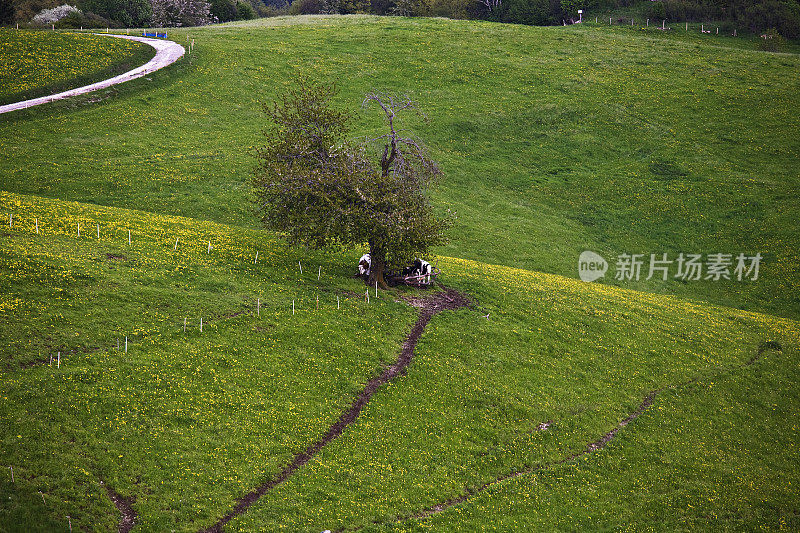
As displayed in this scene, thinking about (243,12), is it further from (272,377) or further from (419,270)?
(272,377)

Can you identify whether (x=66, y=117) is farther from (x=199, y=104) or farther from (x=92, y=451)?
(x=92, y=451)

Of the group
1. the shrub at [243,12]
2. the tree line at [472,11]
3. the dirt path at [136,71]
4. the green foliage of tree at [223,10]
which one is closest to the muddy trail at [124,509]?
the dirt path at [136,71]

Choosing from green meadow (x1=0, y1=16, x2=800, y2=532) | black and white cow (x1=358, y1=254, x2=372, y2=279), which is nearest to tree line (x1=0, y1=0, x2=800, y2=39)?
green meadow (x1=0, y1=16, x2=800, y2=532)

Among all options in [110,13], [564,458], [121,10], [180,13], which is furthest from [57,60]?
[564,458]

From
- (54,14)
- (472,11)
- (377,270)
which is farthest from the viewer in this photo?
(472,11)

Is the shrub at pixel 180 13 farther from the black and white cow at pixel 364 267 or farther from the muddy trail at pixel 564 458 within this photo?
the muddy trail at pixel 564 458
